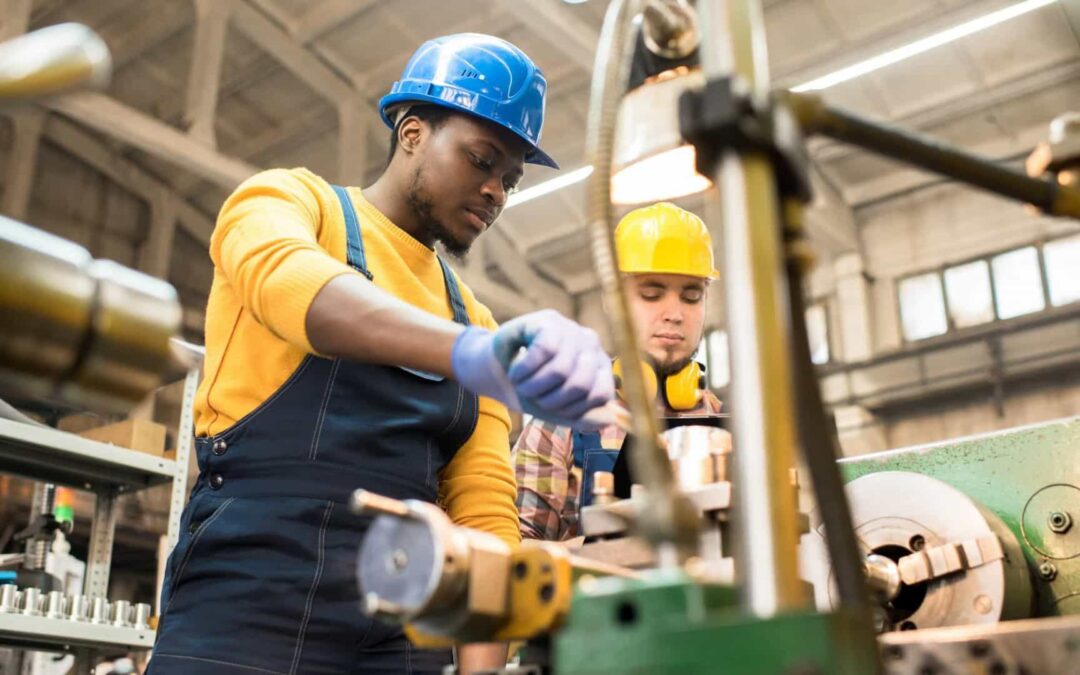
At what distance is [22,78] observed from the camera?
0.36 meters

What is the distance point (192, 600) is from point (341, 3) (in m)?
5.03

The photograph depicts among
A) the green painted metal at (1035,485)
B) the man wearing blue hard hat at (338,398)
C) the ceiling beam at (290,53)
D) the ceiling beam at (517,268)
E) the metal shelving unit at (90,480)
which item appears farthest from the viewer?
the ceiling beam at (517,268)

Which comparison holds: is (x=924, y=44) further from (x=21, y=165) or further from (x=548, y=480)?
(x=21, y=165)

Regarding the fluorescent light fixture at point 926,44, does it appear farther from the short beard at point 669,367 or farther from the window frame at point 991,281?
the short beard at point 669,367

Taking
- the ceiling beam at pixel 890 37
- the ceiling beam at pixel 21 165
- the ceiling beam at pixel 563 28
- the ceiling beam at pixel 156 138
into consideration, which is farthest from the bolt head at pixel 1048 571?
the ceiling beam at pixel 21 165

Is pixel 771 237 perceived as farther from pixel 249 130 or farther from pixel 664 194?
pixel 249 130

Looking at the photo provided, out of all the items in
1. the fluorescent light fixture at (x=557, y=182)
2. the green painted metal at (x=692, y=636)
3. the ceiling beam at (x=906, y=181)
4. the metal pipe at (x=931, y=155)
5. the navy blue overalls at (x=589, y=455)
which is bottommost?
the green painted metal at (x=692, y=636)

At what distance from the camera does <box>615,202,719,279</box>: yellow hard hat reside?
209cm

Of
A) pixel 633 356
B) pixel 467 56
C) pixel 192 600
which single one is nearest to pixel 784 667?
pixel 633 356

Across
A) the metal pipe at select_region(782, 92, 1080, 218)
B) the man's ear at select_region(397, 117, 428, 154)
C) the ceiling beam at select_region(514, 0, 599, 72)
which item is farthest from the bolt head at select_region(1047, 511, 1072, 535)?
the ceiling beam at select_region(514, 0, 599, 72)

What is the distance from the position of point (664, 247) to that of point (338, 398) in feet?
3.52

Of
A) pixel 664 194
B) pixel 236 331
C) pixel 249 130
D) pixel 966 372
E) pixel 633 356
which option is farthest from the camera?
pixel 249 130

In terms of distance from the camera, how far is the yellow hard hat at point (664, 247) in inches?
82.4

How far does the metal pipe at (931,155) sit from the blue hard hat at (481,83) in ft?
2.89
